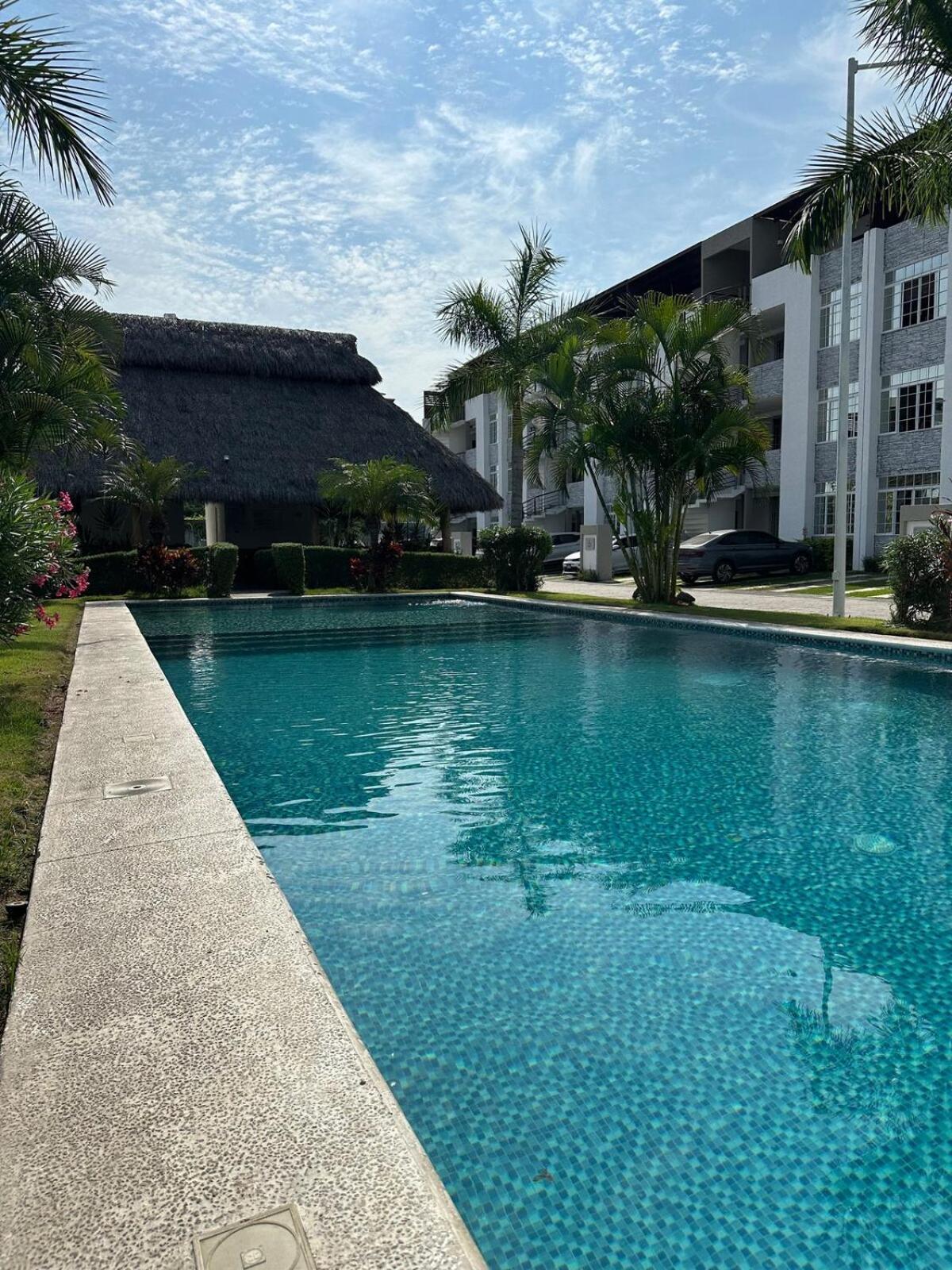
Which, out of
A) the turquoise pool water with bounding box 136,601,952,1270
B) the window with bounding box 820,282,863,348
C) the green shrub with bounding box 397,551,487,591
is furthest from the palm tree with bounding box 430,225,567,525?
the turquoise pool water with bounding box 136,601,952,1270

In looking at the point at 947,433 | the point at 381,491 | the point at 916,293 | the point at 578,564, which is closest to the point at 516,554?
the point at 381,491

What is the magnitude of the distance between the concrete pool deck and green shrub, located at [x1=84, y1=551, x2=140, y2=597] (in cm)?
1857

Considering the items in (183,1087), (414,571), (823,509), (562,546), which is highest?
(823,509)

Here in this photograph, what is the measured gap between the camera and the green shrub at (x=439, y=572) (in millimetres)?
22344

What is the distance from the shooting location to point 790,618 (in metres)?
12.8

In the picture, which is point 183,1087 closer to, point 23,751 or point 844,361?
point 23,751

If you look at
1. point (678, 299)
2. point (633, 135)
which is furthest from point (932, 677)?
point (678, 299)

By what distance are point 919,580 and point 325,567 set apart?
15024 millimetres

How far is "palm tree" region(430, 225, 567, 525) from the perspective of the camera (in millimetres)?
20531

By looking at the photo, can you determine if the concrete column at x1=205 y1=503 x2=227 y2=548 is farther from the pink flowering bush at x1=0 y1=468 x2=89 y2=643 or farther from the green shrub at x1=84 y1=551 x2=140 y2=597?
the pink flowering bush at x1=0 y1=468 x2=89 y2=643

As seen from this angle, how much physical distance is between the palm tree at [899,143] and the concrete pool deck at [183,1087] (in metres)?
10.9

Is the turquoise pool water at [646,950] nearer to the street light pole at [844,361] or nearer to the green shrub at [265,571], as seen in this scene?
the street light pole at [844,361]

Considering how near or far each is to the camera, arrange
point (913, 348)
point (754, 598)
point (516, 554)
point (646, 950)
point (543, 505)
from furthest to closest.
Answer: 1. point (543, 505)
2. point (913, 348)
3. point (516, 554)
4. point (754, 598)
5. point (646, 950)

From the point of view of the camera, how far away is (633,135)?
1149 centimetres
